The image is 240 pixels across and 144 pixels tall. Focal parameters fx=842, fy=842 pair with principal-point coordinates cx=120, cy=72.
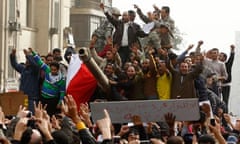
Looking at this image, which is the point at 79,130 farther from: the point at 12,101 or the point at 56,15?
the point at 56,15

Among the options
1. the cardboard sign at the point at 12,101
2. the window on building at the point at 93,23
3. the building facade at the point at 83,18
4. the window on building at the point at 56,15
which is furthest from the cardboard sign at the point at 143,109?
the window on building at the point at 93,23

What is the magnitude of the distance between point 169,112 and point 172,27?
6532 mm

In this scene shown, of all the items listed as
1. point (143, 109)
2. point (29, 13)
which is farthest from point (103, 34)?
point (29, 13)

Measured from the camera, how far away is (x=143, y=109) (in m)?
11.1

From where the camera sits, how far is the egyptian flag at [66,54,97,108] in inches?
606

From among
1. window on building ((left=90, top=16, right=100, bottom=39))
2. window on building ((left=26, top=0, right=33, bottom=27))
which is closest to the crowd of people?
window on building ((left=26, top=0, right=33, bottom=27))

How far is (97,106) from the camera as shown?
10945mm

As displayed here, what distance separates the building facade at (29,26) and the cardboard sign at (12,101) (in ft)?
84.1

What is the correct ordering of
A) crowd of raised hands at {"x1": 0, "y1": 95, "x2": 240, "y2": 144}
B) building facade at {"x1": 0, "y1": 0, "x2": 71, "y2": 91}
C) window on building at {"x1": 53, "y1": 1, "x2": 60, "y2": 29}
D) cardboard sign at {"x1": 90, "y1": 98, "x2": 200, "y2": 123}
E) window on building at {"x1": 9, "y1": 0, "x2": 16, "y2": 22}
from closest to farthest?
crowd of raised hands at {"x1": 0, "y1": 95, "x2": 240, "y2": 144} → cardboard sign at {"x1": 90, "y1": 98, "x2": 200, "y2": 123} → building facade at {"x1": 0, "y1": 0, "x2": 71, "y2": 91} → window on building at {"x1": 9, "y1": 0, "x2": 16, "y2": 22} → window on building at {"x1": 53, "y1": 1, "x2": 60, "y2": 29}

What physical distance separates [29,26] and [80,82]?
1224 inches

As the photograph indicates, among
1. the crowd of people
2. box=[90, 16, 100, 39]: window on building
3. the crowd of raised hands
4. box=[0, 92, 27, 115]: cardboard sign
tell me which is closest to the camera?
the crowd of raised hands

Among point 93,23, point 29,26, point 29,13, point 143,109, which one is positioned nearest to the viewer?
point 143,109

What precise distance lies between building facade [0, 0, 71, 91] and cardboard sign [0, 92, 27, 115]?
25.6m

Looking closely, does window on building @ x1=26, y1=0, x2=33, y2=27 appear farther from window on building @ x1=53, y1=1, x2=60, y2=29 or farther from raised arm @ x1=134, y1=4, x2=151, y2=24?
raised arm @ x1=134, y1=4, x2=151, y2=24
